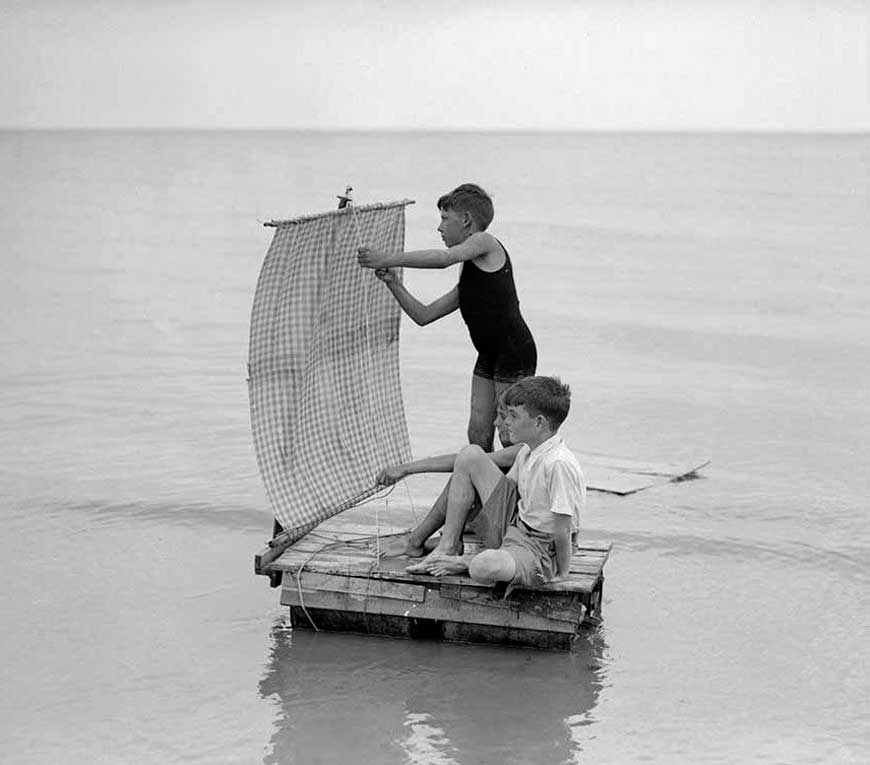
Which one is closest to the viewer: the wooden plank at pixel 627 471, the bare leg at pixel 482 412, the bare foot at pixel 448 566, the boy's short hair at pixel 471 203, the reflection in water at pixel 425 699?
the reflection in water at pixel 425 699

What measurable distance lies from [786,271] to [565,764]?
21.0m

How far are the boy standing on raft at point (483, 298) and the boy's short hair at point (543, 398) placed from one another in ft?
2.36

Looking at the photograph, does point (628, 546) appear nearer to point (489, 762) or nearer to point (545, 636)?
point (545, 636)

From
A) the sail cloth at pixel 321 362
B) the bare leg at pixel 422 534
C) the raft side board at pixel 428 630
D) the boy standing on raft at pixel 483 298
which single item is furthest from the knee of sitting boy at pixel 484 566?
the boy standing on raft at pixel 483 298

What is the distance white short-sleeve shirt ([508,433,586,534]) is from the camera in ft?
20.9

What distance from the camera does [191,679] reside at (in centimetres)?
648

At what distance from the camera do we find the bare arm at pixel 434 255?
22.3ft

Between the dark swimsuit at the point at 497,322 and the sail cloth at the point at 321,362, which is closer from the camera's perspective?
the sail cloth at the point at 321,362

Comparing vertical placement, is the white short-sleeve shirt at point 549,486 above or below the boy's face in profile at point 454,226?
below

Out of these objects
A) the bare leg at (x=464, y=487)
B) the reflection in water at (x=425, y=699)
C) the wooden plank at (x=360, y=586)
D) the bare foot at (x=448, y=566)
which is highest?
the bare leg at (x=464, y=487)

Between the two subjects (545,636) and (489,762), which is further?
(545,636)

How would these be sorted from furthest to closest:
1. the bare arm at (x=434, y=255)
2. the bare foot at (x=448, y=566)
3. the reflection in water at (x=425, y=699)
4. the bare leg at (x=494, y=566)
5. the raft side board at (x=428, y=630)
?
the bare arm at (x=434, y=255) < the raft side board at (x=428, y=630) < the bare foot at (x=448, y=566) < the bare leg at (x=494, y=566) < the reflection in water at (x=425, y=699)

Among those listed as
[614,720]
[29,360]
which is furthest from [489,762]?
[29,360]

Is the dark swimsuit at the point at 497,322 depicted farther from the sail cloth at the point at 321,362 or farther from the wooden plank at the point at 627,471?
the wooden plank at the point at 627,471
